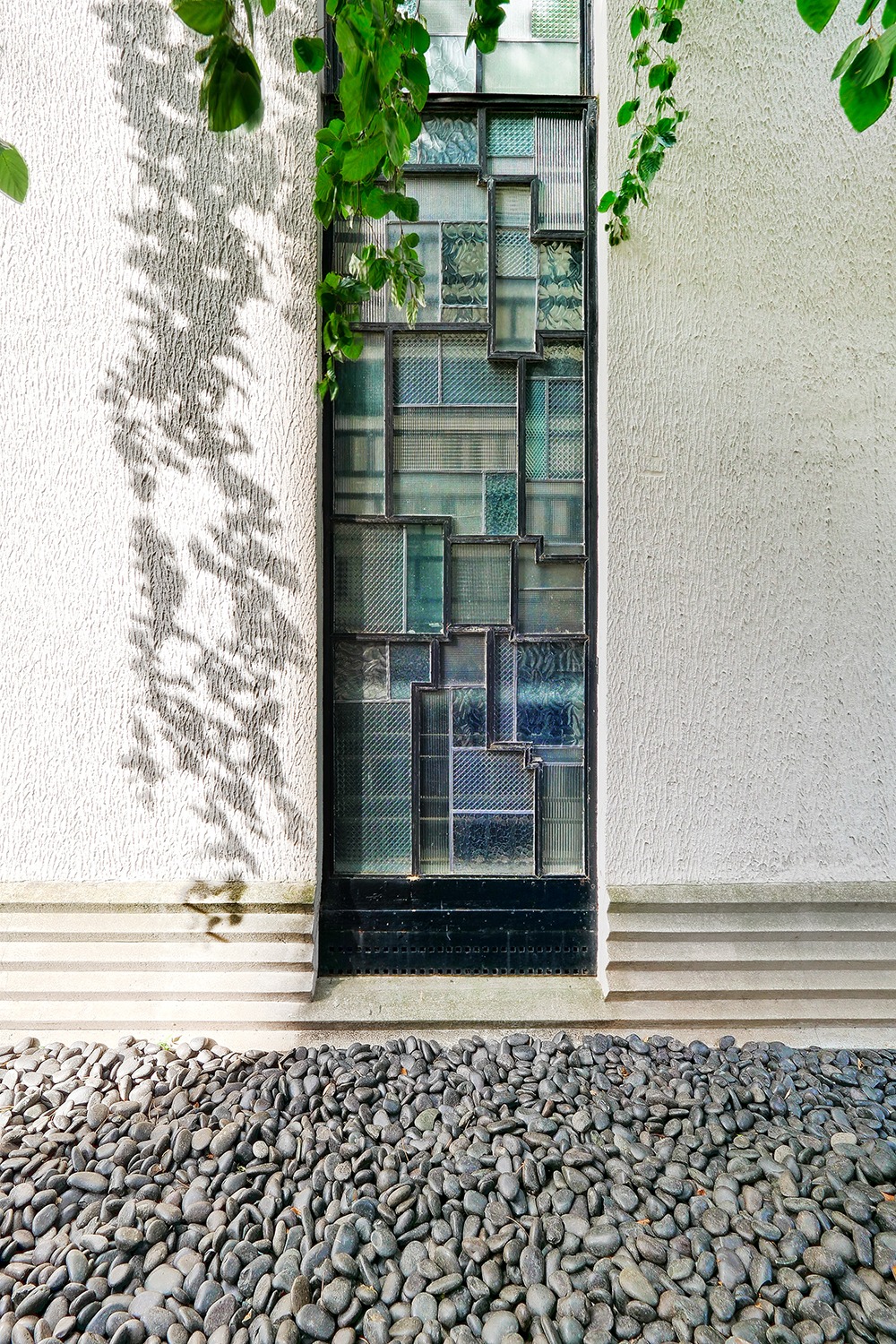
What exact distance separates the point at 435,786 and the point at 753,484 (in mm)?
1586

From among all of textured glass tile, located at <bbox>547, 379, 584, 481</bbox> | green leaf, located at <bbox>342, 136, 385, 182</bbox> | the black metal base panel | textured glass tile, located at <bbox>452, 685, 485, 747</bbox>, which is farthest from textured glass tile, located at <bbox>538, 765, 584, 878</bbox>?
green leaf, located at <bbox>342, 136, 385, 182</bbox>

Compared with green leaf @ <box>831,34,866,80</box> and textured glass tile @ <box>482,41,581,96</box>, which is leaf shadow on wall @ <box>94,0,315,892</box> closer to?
textured glass tile @ <box>482,41,581,96</box>

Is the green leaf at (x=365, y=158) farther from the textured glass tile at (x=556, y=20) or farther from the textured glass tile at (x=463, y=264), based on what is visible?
the textured glass tile at (x=556, y=20)

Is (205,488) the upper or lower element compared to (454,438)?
lower

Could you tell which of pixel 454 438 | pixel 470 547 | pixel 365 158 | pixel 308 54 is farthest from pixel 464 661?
pixel 308 54

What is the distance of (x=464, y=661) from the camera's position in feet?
8.62

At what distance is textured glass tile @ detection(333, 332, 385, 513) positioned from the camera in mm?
2592

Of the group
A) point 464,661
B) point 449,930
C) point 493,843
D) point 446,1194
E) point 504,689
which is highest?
point 464,661

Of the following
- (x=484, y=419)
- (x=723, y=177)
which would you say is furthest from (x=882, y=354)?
(x=484, y=419)

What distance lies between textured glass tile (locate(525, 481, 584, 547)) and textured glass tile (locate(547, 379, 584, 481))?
1.7 inches

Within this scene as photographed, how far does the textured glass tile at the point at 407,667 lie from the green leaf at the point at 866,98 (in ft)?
6.16

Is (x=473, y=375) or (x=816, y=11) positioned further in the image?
(x=473, y=375)

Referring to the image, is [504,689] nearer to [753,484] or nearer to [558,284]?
[753,484]

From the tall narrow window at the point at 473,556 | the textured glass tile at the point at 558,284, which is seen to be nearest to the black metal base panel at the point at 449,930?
the tall narrow window at the point at 473,556
